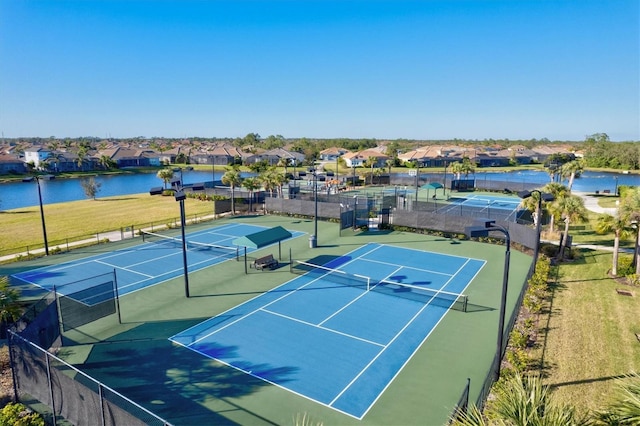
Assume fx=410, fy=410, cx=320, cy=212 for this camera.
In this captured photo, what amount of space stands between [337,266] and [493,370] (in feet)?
42.3

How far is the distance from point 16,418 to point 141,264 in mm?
15344

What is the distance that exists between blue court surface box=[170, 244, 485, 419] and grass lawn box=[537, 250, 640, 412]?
4245 mm

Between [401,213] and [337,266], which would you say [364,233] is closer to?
[401,213]

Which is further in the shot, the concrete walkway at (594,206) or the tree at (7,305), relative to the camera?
the concrete walkway at (594,206)

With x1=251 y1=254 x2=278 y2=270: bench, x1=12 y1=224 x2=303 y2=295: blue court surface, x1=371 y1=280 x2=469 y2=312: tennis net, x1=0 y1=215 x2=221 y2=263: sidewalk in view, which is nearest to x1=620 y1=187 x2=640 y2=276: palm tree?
x1=371 y1=280 x2=469 y2=312: tennis net

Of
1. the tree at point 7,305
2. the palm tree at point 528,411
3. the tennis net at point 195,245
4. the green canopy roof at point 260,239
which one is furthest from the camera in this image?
the tennis net at point 195,245

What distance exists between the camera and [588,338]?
15.0m

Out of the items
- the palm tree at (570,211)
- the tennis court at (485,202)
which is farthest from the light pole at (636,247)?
the tennis court at (485,202)

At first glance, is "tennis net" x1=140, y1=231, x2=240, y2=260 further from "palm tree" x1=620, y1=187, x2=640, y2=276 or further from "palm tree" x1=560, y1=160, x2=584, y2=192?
"palm tree" x1=560, y1=160, x2=584, y2=192

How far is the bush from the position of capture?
962 centimetres

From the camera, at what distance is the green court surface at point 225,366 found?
11234 millimetres

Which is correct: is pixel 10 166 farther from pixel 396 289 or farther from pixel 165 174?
pixel 396 289

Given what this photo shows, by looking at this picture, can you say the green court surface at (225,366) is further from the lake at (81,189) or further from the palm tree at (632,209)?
the lake at (81,189)

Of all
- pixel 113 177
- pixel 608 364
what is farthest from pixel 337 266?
pixel 113 177
